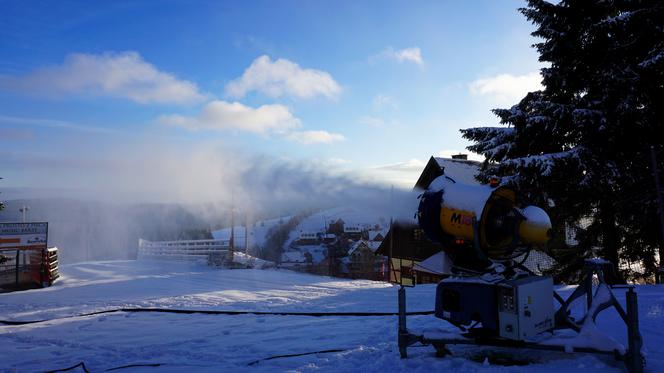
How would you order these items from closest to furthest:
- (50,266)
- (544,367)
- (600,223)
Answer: (544,367)
(600,223)
(50,266)

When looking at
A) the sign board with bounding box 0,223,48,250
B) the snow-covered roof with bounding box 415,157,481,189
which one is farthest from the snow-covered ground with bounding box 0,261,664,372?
the snow-covered roof with bounding box 415,157,481,189

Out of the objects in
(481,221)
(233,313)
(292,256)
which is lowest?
(292,256)

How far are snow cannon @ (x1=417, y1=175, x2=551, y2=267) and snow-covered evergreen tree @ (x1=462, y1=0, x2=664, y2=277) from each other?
7.93m

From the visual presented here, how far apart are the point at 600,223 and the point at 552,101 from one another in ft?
14.3

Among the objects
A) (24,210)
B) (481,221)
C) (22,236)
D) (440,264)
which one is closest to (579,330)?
(481,221)

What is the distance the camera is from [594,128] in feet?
43.9

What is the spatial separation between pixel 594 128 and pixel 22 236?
2028 cm

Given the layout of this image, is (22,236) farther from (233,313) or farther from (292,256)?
(292,256)

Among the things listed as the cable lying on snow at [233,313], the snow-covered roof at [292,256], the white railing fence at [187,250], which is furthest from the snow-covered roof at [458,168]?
the snow-covered roof at [292,256]

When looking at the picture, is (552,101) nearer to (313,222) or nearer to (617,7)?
(617,7)

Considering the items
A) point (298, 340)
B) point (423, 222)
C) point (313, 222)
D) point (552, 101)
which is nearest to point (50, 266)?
point (298, 340)

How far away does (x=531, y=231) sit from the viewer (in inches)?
235

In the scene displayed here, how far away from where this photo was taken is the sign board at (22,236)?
16.7m

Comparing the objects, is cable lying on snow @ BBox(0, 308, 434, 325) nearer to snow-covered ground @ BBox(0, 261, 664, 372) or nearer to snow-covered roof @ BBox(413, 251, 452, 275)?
snow-covered ground @ BBox(0, 261, 664, 372)
